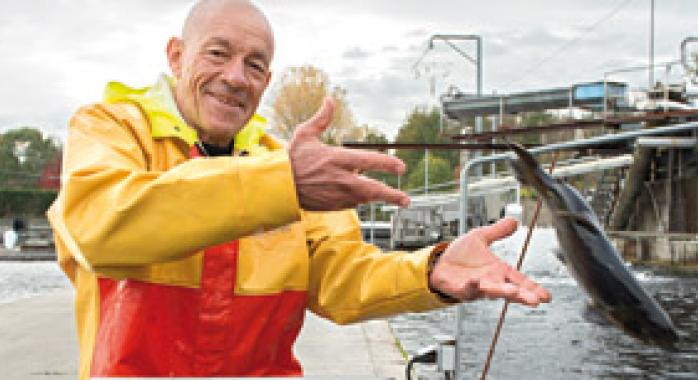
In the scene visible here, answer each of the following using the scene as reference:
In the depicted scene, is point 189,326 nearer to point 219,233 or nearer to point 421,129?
point 219,233

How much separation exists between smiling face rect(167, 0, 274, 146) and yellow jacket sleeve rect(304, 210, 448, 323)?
424 millimetres

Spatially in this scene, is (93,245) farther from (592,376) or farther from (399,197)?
(592,376)

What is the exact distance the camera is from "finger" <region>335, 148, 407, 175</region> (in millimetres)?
1520

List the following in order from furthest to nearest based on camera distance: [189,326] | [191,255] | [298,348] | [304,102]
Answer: [304,102] < [298,348] < [189,326] < [191,255]

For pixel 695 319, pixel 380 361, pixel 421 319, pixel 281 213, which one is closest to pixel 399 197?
pixel 281 213

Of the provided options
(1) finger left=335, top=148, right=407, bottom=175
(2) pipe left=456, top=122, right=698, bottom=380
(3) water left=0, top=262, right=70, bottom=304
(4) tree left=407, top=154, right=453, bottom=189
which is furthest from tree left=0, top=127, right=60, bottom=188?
(1) finger left=335, top=148, right=407, bottom=175

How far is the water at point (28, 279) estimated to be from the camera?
16734 mm

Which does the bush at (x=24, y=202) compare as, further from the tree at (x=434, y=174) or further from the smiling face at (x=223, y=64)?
the smiling face at (x=223, y=64)

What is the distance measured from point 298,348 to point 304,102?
38.0 m

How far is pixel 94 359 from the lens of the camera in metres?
2.00

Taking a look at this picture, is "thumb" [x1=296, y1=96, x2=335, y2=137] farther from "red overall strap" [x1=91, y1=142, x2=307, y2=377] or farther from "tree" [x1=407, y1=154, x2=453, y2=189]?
"tree" [x1=407, y1=154, x2=453, y2=189]

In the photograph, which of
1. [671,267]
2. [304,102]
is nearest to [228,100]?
[671,267]

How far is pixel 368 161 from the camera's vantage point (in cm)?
153

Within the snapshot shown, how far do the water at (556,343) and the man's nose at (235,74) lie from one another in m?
4.90
